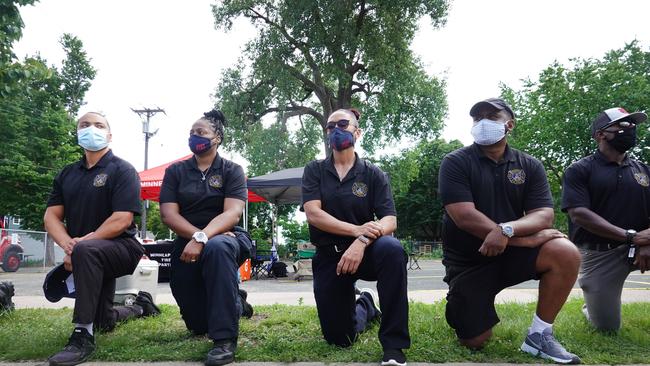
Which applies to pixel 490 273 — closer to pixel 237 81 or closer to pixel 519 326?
pixel 519 326

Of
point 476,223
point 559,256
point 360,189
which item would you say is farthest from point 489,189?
point 360,189

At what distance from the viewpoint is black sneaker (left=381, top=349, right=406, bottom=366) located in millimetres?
3076

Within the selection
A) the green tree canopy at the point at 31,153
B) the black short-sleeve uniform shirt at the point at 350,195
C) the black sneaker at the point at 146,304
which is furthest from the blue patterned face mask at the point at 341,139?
the green tree canopy at the point at 31,153

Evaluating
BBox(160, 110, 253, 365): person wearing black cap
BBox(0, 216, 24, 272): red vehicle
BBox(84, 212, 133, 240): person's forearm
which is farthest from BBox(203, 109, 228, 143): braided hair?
BBox(0, 216, 24, 272): red vehicle

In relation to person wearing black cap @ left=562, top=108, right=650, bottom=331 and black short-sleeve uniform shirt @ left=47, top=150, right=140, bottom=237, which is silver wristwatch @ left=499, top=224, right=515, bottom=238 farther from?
black short-sleeve uniform shirt @ left=47, top=150, right=140, bottom=237

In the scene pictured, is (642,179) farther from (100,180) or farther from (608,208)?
(100,180)

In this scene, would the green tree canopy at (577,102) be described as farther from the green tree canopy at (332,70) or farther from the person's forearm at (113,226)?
the person's forearm at (113,226)

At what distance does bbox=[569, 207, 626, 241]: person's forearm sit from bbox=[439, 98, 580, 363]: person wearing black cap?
61 centimetres

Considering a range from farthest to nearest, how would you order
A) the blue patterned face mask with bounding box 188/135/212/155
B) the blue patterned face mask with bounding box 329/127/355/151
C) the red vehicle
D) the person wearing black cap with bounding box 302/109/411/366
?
the red vehicle < the blue patterned face mask with bounding box 188/135/212/155 < the blue patterned face mask with bounding box 329/127/355/151 < the person wearing black cap with bounding box 302/109/411/366

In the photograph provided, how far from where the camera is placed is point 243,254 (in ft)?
12.6

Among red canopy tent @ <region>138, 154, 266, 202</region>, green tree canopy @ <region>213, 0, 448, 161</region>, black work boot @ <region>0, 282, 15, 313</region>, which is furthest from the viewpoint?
green tree canopy @ <region>213, 0, 448, 161</region>

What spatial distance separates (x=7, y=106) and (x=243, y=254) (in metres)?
27.0

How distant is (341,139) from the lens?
3.76m

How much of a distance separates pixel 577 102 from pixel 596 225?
26871 mm
